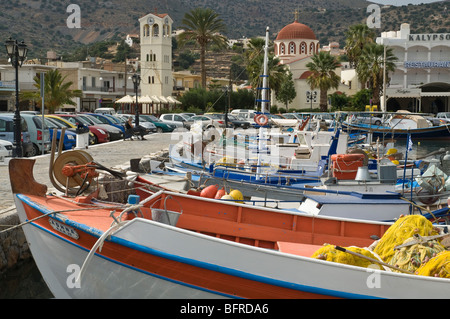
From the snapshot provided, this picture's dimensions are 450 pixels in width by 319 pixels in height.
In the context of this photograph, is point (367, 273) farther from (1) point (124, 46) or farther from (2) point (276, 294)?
(1) point (124, 46)

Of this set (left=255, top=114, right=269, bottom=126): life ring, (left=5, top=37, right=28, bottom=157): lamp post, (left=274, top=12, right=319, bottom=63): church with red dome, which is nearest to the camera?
(left=5, top=37, right=28, bottom=157): lamp post

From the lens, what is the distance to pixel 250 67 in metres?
61.2

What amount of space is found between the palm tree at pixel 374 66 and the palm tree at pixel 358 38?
8324 mm

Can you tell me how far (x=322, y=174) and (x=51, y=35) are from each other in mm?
174328

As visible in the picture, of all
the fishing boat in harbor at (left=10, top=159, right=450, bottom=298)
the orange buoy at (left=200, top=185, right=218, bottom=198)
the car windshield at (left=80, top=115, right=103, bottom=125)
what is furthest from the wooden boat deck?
the car windshield at (left=80, top=115, right=103, bottom=125)

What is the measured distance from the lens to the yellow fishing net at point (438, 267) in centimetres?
729

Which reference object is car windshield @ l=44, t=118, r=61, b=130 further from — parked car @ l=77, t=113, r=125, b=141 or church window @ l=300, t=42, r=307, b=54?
church window @ l=300, t=42, r=307, b=54

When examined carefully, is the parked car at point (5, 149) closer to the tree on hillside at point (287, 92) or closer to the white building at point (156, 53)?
the white building at point (156, 53)

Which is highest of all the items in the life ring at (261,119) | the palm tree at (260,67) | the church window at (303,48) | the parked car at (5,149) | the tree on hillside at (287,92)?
the church window at (303,48)

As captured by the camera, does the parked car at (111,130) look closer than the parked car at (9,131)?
No

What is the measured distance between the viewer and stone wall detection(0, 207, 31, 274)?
10297mm

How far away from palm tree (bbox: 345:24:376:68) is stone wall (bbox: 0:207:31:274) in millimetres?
66473

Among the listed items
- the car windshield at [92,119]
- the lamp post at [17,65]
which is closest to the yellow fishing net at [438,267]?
the lamp post at [17,65]

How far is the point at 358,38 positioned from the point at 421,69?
400 inches
